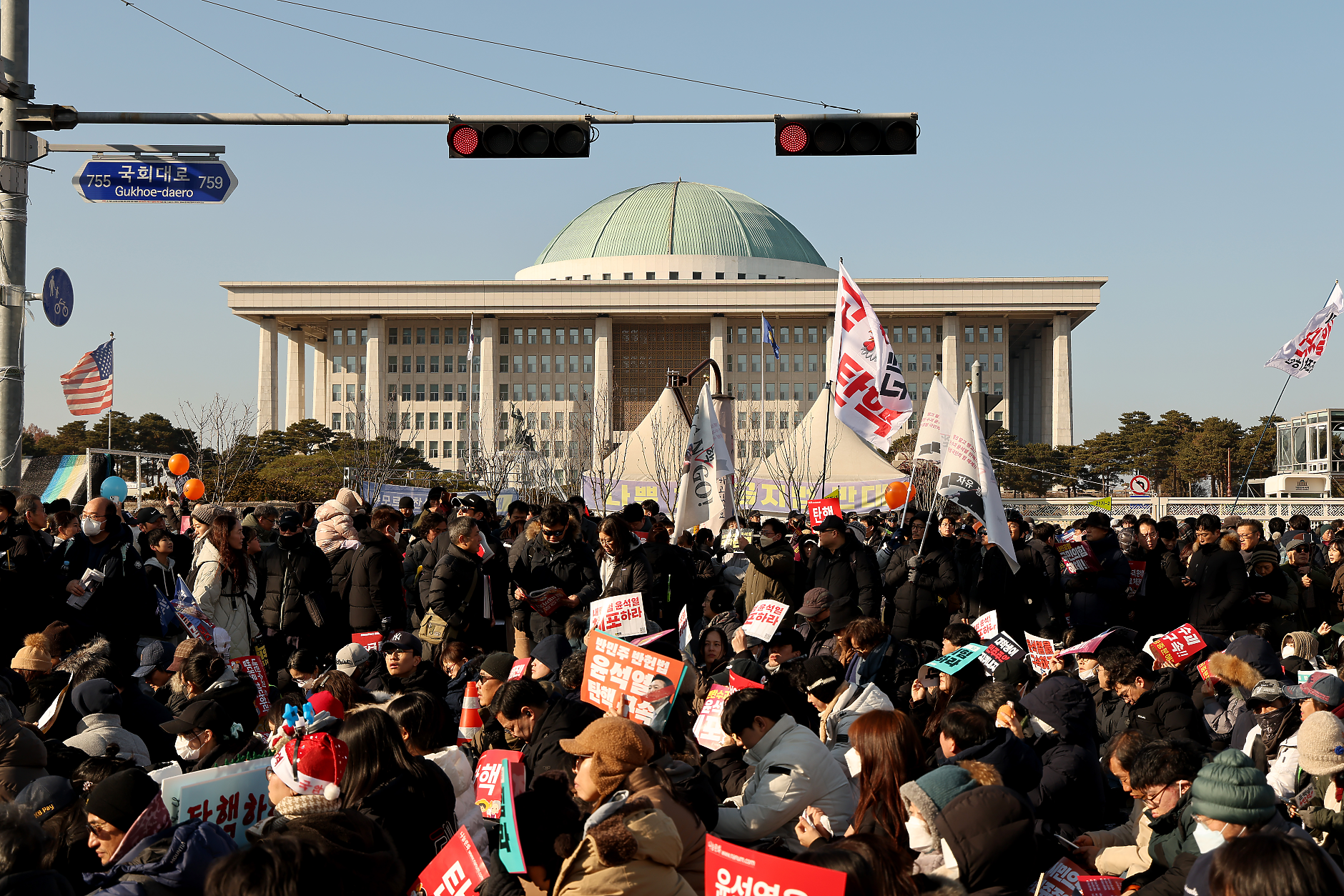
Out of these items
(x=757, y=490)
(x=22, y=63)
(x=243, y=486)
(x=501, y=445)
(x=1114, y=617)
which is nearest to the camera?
(x=22, y=63)

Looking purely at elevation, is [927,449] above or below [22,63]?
below

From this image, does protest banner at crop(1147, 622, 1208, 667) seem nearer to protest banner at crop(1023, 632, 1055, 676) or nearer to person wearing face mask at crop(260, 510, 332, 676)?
protest banner at crop(1023, 632, 1055, 676)

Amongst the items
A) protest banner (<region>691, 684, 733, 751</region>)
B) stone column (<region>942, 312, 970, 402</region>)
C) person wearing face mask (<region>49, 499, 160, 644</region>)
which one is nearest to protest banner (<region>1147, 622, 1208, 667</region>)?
protest banner (<region>691, 684, 733, 751</region>)

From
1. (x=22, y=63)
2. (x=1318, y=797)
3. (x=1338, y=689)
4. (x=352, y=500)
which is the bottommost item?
(x=1318, y=797)

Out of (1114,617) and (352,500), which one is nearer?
(1114,617)

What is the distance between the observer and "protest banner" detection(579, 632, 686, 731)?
18.8ft

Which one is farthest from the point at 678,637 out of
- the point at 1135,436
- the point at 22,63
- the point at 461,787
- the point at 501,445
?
the point at 501,445

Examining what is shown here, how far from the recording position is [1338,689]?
585cm

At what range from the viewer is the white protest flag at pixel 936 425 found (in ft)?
40.7

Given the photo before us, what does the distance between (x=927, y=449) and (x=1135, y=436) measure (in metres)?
67.6

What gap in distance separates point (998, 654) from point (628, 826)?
4.54m

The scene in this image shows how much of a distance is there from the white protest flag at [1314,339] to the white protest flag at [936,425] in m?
11.4

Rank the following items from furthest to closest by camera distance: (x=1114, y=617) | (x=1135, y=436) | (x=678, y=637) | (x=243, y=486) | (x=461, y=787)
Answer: (x=1135, y=436) → (x=243, y=486) → (x=1114, y=617) → (x=678, y=637) → (x=461, y=787)

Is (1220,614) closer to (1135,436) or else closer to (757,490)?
(757,490)
